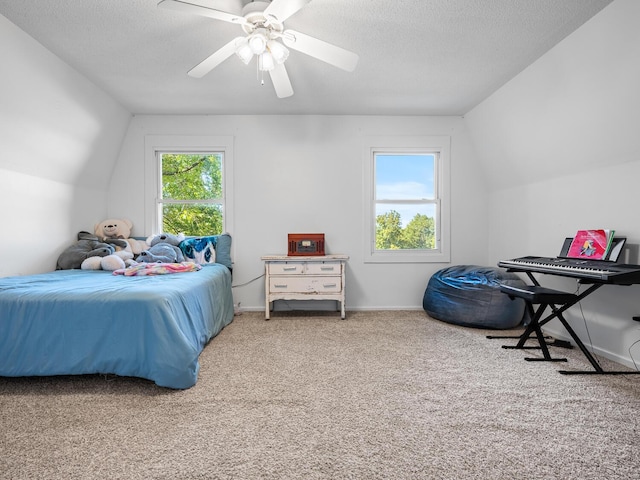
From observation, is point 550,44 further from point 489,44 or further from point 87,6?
point 87,6

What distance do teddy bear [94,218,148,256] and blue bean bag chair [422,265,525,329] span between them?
330 centimetres

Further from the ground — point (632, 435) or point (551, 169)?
point (551, 169)

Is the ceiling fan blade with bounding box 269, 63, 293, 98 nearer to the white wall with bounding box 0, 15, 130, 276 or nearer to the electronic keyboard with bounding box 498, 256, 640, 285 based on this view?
the white wall with bounding box 0, 15, 130, 276

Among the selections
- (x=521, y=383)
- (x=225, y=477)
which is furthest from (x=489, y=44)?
(x=225, y=477)

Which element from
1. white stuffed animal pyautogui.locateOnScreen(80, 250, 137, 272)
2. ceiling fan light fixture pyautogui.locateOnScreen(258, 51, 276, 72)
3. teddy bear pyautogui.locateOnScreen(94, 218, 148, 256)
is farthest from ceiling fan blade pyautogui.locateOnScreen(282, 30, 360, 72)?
teddy bear pyautogui.locateOnScreen(94, 218, 148, 256)

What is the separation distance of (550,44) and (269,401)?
3.13 meters

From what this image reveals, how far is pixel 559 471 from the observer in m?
1.34

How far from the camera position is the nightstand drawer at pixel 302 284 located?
3.70 meters

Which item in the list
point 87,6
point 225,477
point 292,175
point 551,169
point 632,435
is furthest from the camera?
point 292,175

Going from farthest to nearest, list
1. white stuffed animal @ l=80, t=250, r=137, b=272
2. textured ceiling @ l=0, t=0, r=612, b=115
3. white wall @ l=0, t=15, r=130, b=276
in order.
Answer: white stuffed animal @ l=80, t=250, r=137, b=272 → white wall @ l=0, t=15, r=130, b=276 → textured ceiling @ l=0, t=0, r=612, b=115

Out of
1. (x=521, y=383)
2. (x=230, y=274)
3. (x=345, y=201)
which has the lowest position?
(x=521, y=383)

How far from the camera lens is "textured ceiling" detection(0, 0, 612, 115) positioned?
7.05 feet

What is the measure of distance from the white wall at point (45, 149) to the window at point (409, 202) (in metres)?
3.05

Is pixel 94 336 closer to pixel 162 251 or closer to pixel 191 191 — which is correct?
pixel 162 251
